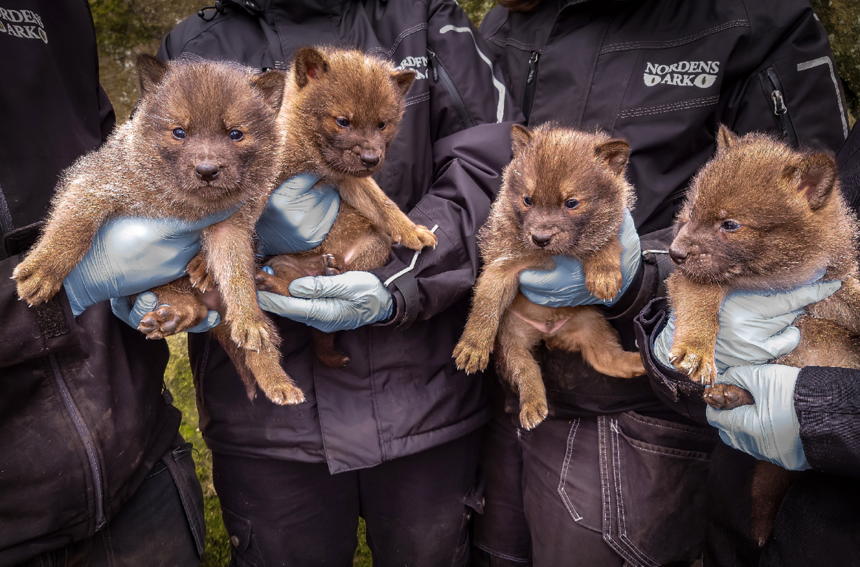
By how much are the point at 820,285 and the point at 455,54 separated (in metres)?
2.45

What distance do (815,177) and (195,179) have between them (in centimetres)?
291

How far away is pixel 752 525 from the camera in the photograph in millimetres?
2502

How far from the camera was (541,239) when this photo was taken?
2.95 metres

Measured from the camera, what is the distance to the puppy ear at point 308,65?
Answer: 122 inches

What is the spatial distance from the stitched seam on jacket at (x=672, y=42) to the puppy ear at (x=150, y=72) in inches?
100

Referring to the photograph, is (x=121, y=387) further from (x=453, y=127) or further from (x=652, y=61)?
(x=652, y=61)

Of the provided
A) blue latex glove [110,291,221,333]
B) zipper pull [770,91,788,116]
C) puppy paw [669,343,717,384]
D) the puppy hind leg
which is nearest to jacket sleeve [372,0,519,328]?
the puppy hind leg

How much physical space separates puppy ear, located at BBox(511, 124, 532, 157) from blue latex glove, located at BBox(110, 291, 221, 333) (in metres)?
2.07

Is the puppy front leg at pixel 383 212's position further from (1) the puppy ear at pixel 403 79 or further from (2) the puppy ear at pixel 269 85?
(2) the puppy ear at pixel 269 85

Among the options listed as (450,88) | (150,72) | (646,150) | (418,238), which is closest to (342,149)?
(418,238)

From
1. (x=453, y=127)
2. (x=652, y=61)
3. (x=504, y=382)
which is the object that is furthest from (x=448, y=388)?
(x=652, y=61)

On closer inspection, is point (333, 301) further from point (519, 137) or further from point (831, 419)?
point (831, 419)

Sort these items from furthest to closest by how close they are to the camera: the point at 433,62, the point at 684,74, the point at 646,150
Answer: the point at 433,62 < the point at 646,150 < the point at 684,74

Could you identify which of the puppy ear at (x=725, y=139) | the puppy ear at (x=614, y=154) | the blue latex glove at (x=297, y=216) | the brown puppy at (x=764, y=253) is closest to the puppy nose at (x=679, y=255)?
the brown puppy at (x=764, y=253)
